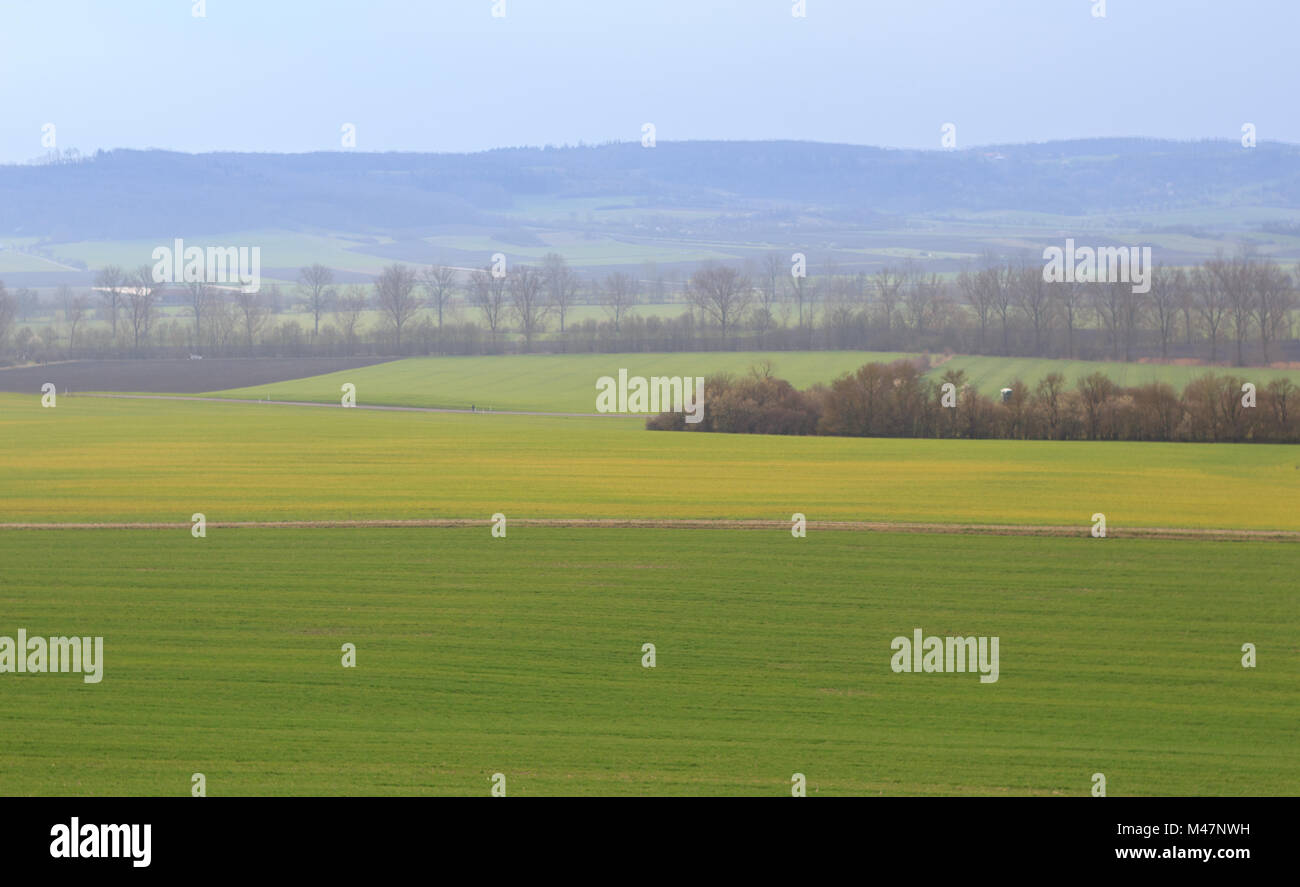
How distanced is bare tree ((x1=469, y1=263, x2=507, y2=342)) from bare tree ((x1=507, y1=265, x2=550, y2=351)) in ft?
4.46

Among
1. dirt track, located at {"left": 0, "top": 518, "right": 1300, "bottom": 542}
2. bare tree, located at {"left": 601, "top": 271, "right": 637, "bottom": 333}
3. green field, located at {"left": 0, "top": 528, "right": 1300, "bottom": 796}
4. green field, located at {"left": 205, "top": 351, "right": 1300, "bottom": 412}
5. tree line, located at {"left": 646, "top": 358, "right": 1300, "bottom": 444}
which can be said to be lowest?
green field, located at {"left": 0, "top": 528, "right": 1300, "bottom": 796}

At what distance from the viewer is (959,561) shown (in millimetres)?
27953

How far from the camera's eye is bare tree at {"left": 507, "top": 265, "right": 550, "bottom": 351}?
10944cm

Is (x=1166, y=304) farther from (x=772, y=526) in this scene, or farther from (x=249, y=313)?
(x=249, y=313)

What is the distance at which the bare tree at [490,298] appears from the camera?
112938mm

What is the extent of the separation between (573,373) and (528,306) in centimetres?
2699

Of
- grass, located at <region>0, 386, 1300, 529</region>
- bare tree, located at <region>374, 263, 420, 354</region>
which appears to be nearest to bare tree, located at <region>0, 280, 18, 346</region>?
bare tree, located at <region>374, 263, 420, 354</region>

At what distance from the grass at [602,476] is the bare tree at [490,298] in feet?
173

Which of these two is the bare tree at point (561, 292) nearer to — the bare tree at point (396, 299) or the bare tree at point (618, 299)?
the bare tree at point (618, 299)

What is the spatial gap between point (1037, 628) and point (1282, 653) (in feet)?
12.8

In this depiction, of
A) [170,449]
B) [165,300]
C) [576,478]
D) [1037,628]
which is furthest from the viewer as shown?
[165,300]

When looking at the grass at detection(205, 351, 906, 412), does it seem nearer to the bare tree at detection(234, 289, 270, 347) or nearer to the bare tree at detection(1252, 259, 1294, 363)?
the bare tree at detection(234, 289, 270, 347)
